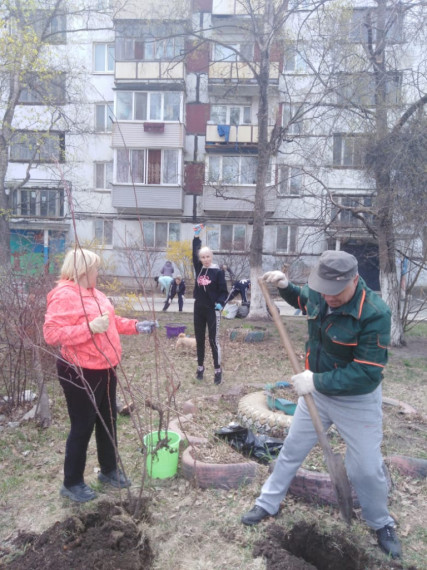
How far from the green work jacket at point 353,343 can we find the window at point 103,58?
2345cm

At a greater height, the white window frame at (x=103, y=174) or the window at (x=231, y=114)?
the window at (x=231, y=114)

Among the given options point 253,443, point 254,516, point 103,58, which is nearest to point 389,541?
point 254,516

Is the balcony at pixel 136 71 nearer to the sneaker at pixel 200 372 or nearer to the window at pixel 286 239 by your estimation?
the window at pixel 286 239

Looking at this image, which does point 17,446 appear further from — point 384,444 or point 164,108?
point 164,108

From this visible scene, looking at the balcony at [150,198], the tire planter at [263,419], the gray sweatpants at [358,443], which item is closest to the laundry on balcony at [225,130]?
the balcony at [150,198]

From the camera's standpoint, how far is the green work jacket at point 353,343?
7.94 ft

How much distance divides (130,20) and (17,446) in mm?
20261

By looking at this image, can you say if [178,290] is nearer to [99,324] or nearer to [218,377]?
[218,377]

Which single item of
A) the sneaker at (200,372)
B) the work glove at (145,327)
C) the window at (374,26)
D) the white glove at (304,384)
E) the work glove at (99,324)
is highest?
the window at (374,26)

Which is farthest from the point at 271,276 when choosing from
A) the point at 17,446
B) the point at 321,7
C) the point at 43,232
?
the point at 43,232

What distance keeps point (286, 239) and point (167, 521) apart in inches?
795

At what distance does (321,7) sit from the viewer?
33.9ft

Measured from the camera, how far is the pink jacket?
276 cm

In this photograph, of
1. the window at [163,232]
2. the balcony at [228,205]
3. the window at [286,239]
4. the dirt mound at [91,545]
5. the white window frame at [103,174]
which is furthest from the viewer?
the white window frame at [103,174]
